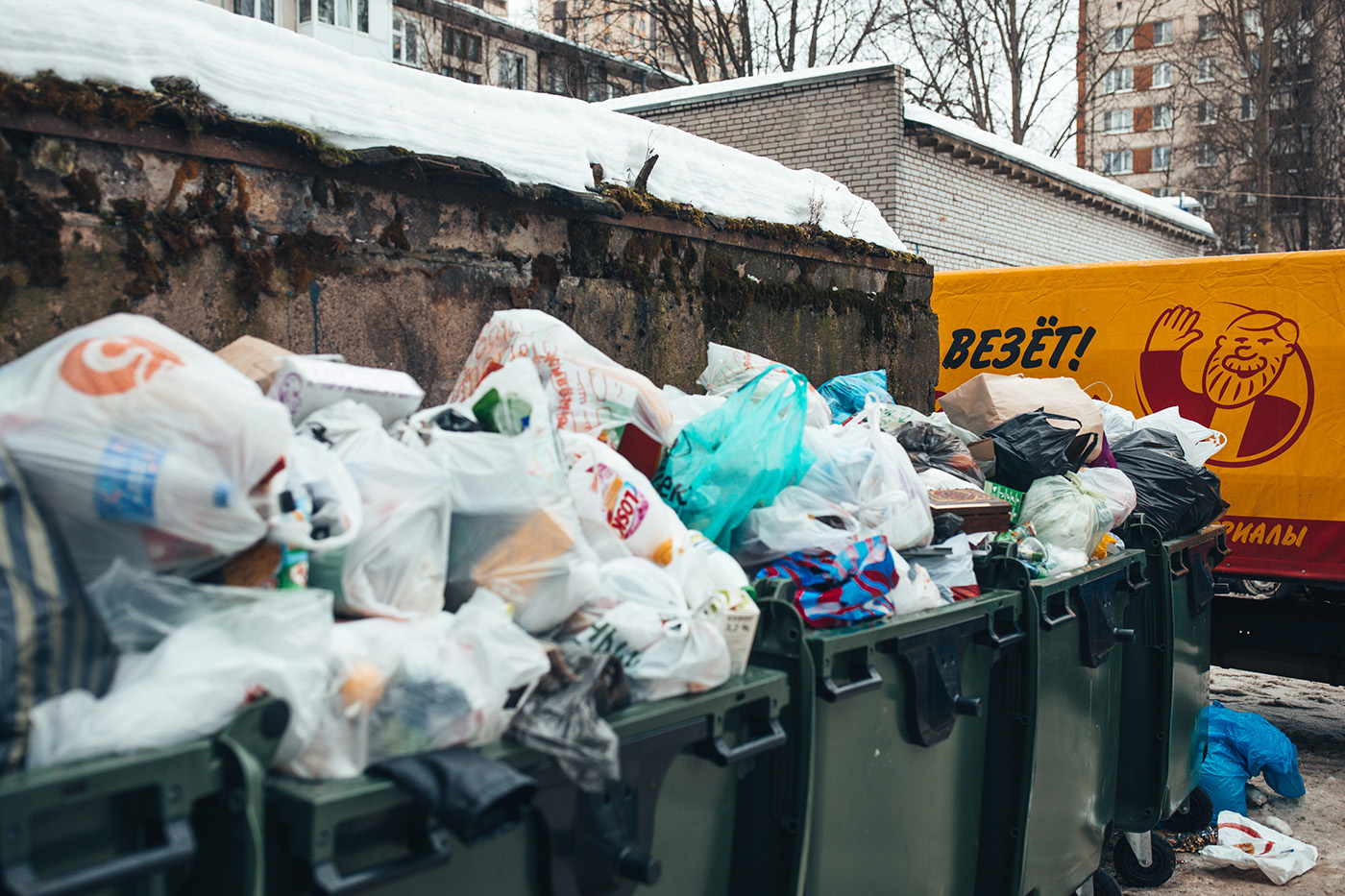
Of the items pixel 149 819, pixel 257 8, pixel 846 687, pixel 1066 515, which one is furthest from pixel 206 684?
pixel 257 8

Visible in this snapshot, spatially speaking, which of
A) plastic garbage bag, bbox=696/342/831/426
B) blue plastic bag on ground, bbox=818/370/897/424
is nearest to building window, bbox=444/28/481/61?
blue plastic bag on ground, bbox=818/370/897/424

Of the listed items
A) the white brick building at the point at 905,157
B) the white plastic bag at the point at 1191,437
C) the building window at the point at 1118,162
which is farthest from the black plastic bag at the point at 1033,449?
the building window at the point at 1118,162

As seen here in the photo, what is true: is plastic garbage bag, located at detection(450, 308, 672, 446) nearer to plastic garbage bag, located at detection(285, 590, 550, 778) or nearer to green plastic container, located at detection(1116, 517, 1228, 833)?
plastic garbage bag, located at detection(285, 590, 550, 778)

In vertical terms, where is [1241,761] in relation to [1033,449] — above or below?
below

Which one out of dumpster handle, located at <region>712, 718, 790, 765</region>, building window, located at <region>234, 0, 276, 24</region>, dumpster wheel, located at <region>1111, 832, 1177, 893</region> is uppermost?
building window, located at <region>234, 0, 276, 24</region>

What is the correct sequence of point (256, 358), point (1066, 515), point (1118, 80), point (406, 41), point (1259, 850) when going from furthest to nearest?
point (1118, 80) → point (406, 41) → point (1259, 850) → point (1066, 515) → point (256, 358)

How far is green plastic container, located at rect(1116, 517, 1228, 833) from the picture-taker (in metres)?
3.61

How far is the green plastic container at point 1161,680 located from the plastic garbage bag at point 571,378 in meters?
1.95

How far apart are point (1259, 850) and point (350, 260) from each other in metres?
4.12

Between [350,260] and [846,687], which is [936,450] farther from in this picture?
[350,260]

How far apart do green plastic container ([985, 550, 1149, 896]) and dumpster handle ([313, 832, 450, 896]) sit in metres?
1.88

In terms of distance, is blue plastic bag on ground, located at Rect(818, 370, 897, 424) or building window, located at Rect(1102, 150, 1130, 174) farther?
building window, located at Rect(1102, 150, 1130, 174)

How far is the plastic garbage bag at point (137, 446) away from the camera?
4.26ft

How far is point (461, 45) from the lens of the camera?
24.4m
